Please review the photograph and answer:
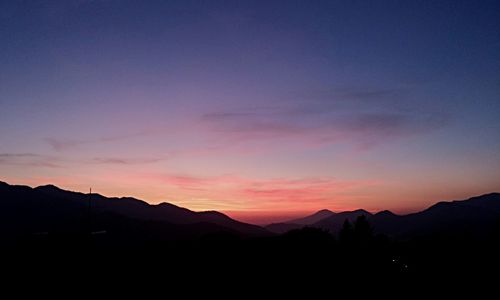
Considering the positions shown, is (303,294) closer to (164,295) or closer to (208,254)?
(164,295)

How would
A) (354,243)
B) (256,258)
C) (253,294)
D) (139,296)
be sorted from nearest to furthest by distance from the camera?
(139,296) → (253,294) → (256,258) → (354,243)

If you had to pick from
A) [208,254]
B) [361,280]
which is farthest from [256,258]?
[361,280]

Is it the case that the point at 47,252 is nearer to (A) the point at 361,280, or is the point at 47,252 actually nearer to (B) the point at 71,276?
(B) the point at 71,276

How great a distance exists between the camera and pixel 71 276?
32969 millimetres

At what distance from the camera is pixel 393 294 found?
35562mm

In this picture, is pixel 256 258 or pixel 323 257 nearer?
pixel 256 258

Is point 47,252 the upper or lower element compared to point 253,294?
upper

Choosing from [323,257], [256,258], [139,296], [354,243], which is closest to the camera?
[139,296]

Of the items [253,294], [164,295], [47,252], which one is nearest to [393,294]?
[253,294]

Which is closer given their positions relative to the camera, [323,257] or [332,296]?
[332,296]

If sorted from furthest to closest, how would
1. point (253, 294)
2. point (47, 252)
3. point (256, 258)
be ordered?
point (256, 258) → point (47, 252) → point (253, 294)

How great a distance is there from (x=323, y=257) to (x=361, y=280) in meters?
10.6

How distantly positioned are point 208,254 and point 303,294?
18.9m

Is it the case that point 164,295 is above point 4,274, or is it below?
below
